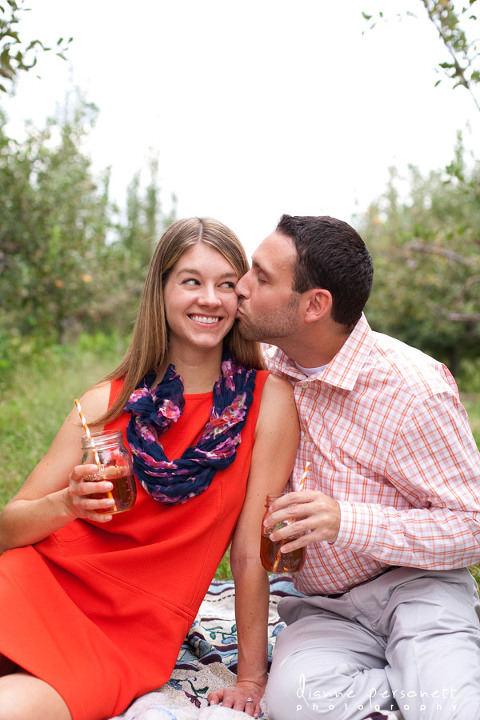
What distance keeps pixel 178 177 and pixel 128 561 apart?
16.4m

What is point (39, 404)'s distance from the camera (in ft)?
Result: 22.5

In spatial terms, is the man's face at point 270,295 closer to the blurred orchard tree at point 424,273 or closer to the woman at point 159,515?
the woman at point 159,515

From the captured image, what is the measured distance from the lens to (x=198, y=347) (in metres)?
2.86

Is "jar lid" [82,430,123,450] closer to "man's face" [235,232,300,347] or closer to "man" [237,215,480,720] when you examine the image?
"man" [237,215,480,720]

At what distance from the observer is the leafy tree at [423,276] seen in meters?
12.9

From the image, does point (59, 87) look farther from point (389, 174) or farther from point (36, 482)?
point (36, 482)

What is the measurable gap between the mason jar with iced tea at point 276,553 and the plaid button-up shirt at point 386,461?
178 mm

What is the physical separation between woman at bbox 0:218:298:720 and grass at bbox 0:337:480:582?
1.42 m

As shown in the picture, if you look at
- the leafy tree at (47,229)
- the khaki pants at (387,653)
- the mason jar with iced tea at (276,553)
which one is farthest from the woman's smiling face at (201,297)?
the leafy tree at (47,229)

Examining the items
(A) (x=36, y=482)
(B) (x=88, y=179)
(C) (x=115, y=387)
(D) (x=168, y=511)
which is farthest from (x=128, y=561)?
(B) (x=88, y=179)

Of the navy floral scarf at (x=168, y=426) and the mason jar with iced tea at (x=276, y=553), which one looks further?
the navy floral scarf at (x=168, y=426)

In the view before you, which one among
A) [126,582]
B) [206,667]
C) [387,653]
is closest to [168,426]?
[126,582]

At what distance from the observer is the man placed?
2305 millimetres

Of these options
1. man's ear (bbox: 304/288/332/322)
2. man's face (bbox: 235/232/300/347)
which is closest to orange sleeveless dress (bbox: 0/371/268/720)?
man's face (bbox: 235/232/300/347)
